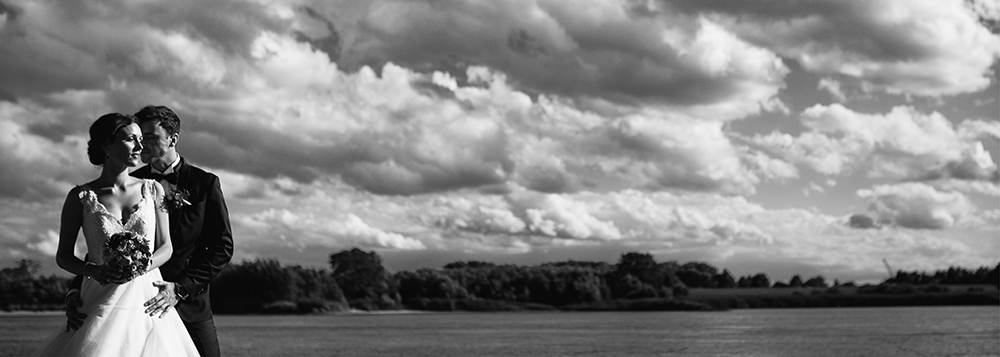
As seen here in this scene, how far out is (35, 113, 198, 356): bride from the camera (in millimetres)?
7438

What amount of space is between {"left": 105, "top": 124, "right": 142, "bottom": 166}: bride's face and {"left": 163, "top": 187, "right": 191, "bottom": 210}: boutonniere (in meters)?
0.42

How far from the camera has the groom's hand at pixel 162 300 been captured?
25.0 feet

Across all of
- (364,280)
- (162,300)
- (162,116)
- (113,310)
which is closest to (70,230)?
(113,310)

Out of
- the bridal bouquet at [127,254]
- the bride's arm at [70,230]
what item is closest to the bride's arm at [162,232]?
the bridal bouquet at [127,254]

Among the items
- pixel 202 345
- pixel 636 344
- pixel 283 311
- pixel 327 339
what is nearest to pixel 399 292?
pixel 283 311

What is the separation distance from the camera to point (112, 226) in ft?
24.5

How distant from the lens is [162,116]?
749cm

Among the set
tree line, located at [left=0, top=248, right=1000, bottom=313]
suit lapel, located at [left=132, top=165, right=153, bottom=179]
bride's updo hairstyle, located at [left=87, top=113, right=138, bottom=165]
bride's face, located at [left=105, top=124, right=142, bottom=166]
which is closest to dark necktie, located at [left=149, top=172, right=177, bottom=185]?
suit lapel, located at [left=132, top=165, right=153, bottom=179]

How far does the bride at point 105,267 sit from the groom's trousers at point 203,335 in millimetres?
425

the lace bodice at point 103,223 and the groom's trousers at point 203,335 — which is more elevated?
the lace bodice at point 103,223

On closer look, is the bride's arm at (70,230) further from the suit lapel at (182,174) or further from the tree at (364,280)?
the tree at (364,280)

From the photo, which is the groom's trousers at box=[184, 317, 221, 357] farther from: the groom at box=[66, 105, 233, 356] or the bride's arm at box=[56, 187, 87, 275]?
the bride's arm at box=[56, 187, 87, 275]

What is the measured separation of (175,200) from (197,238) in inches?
15.6

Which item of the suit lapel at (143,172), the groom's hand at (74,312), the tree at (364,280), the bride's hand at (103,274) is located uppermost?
the tree at (364,280)
